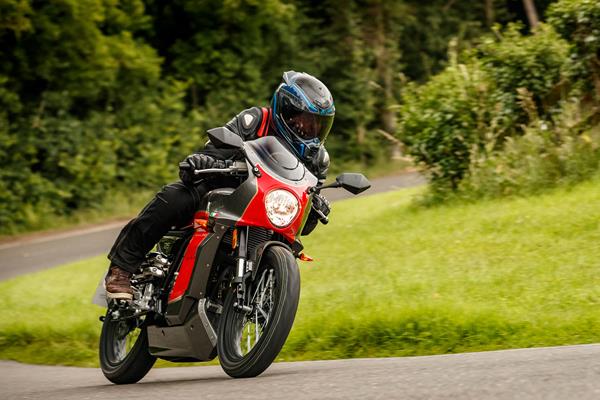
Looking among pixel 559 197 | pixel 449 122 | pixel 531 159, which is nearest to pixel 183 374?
pixel 559 197

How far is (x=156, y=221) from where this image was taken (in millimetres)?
7160

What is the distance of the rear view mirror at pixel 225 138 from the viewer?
253 inches

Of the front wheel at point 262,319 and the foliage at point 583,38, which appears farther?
the foliage at point 583,38

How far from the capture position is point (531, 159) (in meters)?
13.1

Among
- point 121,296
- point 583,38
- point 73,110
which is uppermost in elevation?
point 583,38

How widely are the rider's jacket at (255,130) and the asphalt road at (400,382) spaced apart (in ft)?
4.40

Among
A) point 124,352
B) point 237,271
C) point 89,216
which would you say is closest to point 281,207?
point 237,271

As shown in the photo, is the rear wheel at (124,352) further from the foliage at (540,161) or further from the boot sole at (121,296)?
the foliage at (540,161)

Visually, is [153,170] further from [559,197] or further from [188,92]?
[559,197]

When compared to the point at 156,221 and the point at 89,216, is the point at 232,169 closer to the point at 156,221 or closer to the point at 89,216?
the point at 156,221

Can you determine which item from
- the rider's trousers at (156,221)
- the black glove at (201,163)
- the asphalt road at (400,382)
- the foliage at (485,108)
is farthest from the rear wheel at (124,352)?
the foliage at (485,108)

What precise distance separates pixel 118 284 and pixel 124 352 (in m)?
0.61

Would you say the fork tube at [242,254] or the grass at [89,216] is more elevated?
the fork tube at [242,254]

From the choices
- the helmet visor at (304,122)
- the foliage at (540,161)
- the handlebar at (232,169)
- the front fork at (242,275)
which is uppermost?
the helmet visor at (304,122)
